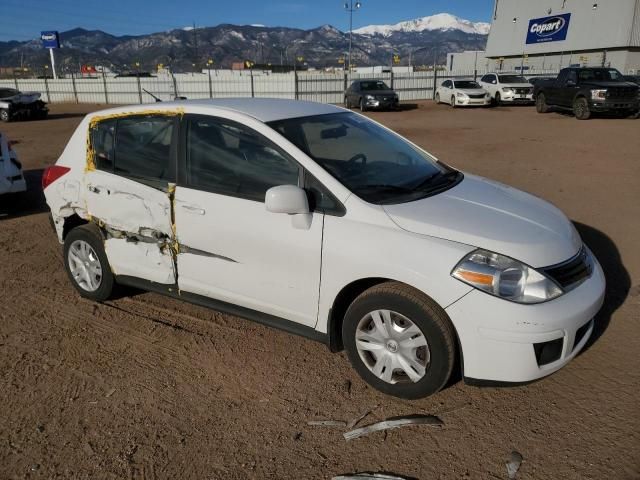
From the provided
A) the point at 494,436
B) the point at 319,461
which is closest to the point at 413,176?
the point at 494,436

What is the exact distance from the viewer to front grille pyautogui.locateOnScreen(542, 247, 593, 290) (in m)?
2.82

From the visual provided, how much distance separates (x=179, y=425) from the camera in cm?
287

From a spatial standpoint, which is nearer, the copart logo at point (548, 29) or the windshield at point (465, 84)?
the windshield at point (465, 84)

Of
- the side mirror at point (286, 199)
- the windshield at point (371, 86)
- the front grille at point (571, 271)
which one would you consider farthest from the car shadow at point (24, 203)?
the windshield at point (371, 86)

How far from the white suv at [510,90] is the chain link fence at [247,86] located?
6.77m

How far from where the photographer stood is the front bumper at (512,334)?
264cm

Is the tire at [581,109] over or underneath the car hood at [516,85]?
underneath

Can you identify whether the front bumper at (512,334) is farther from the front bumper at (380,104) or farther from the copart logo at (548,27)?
the copart logo at (548,27)

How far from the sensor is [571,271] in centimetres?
294

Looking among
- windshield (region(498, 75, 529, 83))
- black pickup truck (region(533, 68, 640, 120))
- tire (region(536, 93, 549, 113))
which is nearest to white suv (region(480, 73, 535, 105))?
windshield (region(498, 75, 529, 83))

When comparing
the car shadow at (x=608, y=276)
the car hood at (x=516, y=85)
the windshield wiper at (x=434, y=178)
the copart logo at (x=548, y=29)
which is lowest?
the car shadow at (x=608, y=276)

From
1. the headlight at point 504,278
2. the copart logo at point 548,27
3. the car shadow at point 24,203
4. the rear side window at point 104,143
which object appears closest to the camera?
the headlight at point 504,278

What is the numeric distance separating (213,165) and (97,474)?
6.47ft

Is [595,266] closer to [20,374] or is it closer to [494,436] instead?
[494,436]
